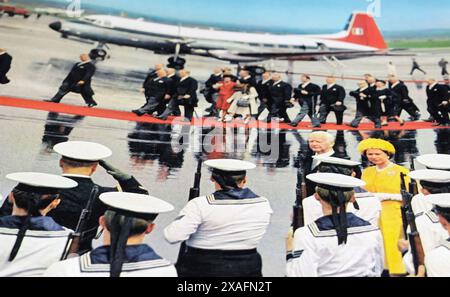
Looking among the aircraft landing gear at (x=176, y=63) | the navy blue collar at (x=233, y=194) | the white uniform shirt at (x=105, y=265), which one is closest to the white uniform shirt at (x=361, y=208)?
the navy blue collar at (x=233, y=194)

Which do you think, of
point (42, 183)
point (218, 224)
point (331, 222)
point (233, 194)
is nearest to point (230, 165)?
point (233, 194)

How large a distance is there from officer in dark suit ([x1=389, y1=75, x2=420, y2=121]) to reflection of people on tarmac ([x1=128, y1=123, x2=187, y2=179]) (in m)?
2.80

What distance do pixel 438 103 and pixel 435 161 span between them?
0.96 m

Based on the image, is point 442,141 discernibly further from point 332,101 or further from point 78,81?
point 78,81

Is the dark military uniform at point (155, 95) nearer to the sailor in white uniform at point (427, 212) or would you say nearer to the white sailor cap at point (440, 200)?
the sailor in white uniform at point (427, 212)

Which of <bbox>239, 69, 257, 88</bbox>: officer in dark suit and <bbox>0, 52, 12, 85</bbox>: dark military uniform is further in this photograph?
<bbox>239, 69, 257, 88</bbox>: officer in dark suit

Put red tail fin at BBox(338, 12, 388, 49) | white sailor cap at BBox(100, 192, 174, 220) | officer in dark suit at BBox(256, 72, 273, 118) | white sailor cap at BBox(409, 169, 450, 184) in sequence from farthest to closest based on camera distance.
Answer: red tail fin at BBox(338, 12, 388, 49) → officer in dark suit at BBox(256, 72, 273, 118) → white sailor cap at BBox(409, 169, 450, 184) → white sailor cap at BBox(100, 192, 174, 220)

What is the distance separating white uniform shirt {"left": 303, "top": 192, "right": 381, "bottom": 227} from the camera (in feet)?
15.5

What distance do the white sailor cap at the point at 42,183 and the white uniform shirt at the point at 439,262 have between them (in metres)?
3.29

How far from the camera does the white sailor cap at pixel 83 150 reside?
4961 millimetres

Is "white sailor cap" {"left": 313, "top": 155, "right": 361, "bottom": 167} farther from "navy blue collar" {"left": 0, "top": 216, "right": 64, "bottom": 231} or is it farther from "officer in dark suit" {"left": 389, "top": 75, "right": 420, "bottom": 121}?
"navy blue collar" {"left": 0, "top": 216, "right": 64, "bottom": 231}

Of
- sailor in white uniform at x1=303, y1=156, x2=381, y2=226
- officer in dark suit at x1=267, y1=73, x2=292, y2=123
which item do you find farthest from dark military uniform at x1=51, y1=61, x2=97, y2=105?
sailor in white uniform at x1=303, y1=156, x2=381, y2=226

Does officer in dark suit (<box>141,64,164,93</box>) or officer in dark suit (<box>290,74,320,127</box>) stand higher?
officer in dark suit (<box>141,64,164,93</box>)
